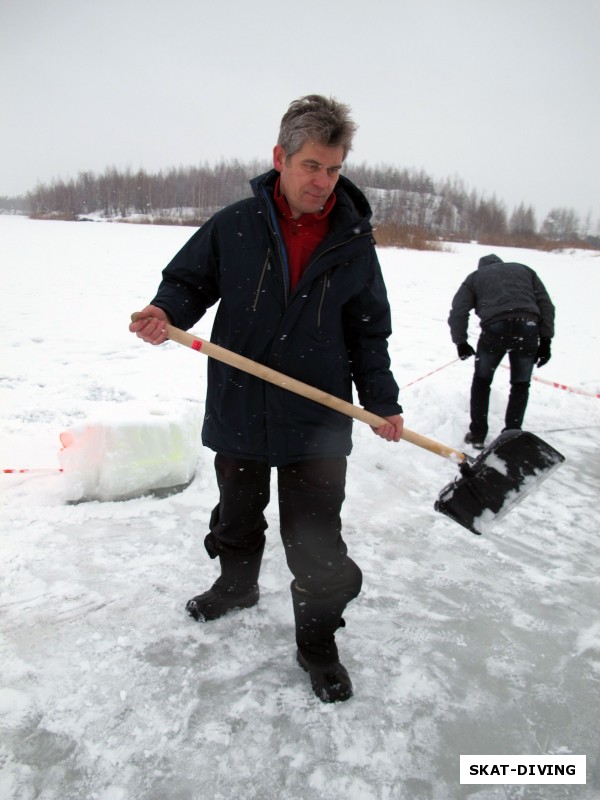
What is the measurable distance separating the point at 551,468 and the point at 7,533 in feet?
8.38

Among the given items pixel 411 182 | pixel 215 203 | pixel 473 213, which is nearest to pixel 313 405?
pixel 215 203

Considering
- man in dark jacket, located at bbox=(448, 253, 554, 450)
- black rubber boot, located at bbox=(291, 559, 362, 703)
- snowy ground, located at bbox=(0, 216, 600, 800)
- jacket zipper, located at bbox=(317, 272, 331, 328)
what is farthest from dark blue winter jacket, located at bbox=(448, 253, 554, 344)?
black rubber boot, located at bbox=(291, 559, 362, 703)

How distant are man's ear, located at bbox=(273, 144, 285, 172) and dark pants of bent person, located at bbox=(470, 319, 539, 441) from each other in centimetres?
306

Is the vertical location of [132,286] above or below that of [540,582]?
above

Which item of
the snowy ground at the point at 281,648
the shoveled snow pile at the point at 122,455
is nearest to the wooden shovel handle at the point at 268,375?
the snowy ground at the point at 281,648

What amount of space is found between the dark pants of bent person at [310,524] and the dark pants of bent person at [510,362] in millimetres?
2916

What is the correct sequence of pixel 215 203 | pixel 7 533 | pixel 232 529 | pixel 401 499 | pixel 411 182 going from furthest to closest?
pixel 411 182
pixel 215 203
pixel 401 499
pixel 7 533
pixel 232 529

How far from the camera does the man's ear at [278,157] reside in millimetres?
1737

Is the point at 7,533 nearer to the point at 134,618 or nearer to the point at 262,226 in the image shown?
the point at 134,618

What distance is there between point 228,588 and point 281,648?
0.32 meters

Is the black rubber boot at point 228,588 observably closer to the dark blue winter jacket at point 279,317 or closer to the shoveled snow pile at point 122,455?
the dark blue winter jacket at point 279,317

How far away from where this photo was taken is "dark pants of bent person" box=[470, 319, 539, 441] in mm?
4289

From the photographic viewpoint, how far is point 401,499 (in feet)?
11.1

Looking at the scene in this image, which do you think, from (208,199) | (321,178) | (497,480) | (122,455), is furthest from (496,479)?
(208,199)
